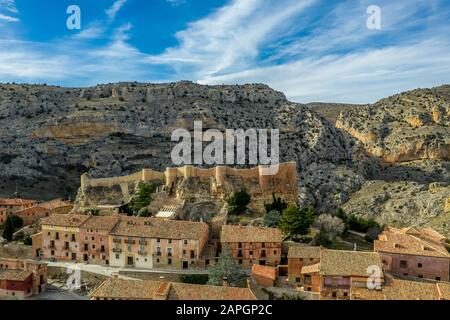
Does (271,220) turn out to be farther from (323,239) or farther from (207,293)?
(207,293)

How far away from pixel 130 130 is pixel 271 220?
199ft

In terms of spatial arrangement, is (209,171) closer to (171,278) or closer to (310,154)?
(171,278)

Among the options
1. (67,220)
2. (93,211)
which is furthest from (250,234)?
(93,211)

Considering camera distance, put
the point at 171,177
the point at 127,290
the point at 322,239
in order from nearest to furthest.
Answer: the point at 127,290 → the point at 322,239 → the point at 171,177

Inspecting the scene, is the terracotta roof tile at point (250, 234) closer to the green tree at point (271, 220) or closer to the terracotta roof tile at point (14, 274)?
the green tree at point (271, 220)

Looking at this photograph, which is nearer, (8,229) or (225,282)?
(225,282)

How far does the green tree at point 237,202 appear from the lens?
4328 cm

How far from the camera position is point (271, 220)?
40438mm

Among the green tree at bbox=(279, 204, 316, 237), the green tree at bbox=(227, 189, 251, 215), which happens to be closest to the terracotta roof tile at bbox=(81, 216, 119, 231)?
the green tree at bbox=(227, 189, 251, 215)

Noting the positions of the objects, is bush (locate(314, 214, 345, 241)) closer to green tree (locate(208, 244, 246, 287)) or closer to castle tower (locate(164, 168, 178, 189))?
green tree (locate(208, 244, 246, 287))

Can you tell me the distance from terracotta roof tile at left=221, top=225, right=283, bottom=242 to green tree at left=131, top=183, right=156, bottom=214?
10454mm

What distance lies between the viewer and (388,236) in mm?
35594

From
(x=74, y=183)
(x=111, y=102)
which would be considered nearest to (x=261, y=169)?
(x=74, y=183)

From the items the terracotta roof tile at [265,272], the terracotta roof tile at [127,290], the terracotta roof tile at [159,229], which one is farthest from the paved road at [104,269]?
the terracotta roof tile at [127,290]
